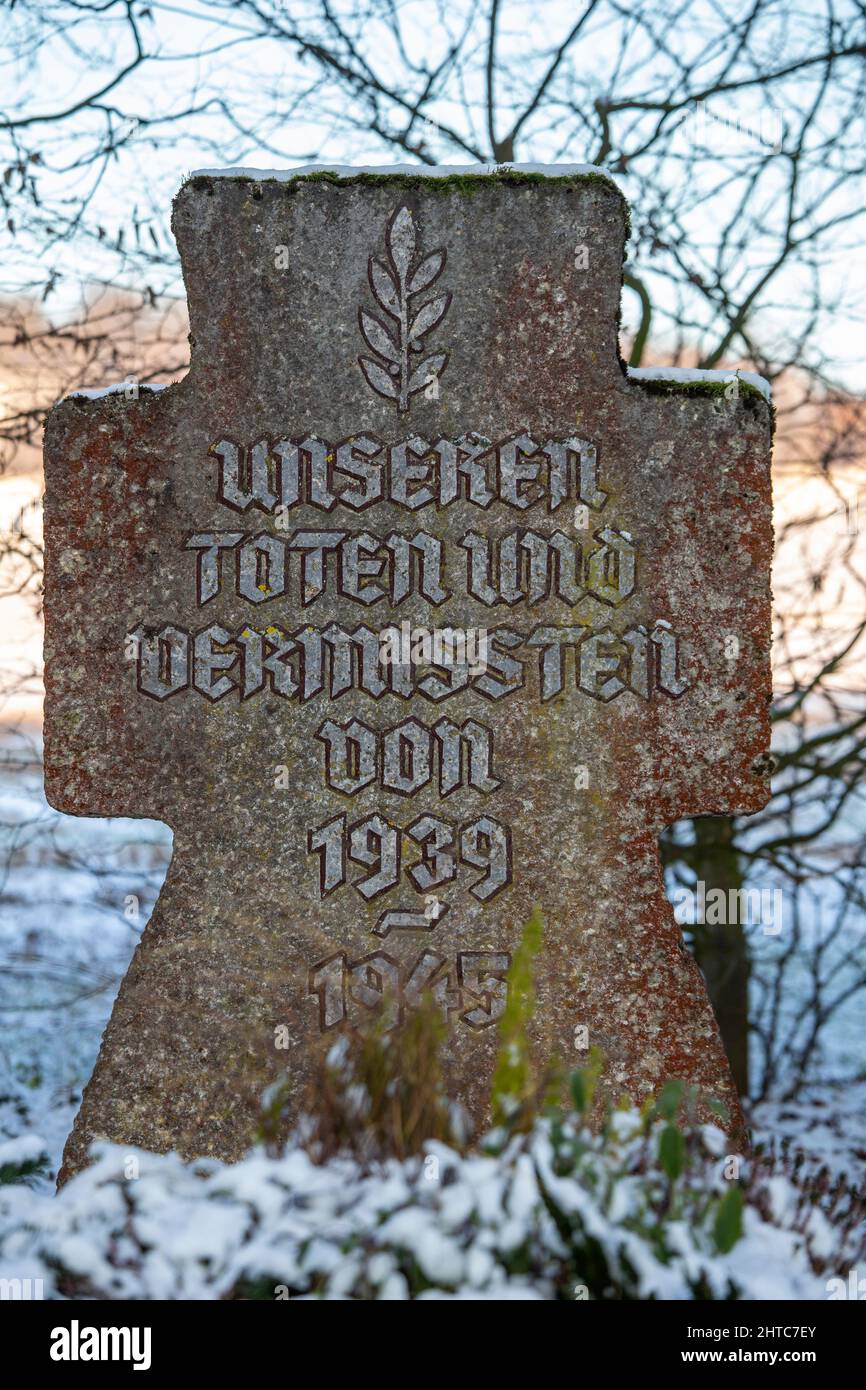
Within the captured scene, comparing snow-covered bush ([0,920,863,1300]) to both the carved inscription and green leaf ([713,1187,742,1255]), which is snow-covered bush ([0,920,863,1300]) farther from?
the carved inscription

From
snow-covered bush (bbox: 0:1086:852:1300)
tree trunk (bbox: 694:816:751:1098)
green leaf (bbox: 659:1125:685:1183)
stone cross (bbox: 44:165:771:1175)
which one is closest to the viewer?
snow-covered bush (bbox: 0:1086:852:1300)

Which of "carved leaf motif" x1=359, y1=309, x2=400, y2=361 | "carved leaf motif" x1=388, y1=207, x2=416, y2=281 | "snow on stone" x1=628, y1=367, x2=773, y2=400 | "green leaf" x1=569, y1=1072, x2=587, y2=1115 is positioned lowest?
"green leaf" x1=569, y1=1072, x2=587, y2=1115

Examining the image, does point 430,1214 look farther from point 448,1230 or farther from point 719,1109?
point 719,1109

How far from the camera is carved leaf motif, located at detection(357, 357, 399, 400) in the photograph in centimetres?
286

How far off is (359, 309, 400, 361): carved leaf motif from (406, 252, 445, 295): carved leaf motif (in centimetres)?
11

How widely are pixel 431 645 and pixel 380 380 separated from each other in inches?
23.8

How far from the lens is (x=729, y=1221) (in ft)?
6.43

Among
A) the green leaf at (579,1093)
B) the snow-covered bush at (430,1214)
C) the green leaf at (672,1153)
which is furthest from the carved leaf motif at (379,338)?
the green leaf at (672,1153)

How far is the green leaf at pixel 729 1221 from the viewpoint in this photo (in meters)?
1.96

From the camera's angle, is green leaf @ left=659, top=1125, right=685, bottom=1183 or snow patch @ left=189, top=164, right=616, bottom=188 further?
snow patch @ left=189, top=164, right=616, bottom=188

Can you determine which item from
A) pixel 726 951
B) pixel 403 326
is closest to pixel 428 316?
pixel 403 326

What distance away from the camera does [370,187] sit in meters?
2.88

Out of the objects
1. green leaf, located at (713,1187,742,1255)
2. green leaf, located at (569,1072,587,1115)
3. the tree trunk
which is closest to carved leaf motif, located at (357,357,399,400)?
green leaf, located at (569,1072,587,1115)
